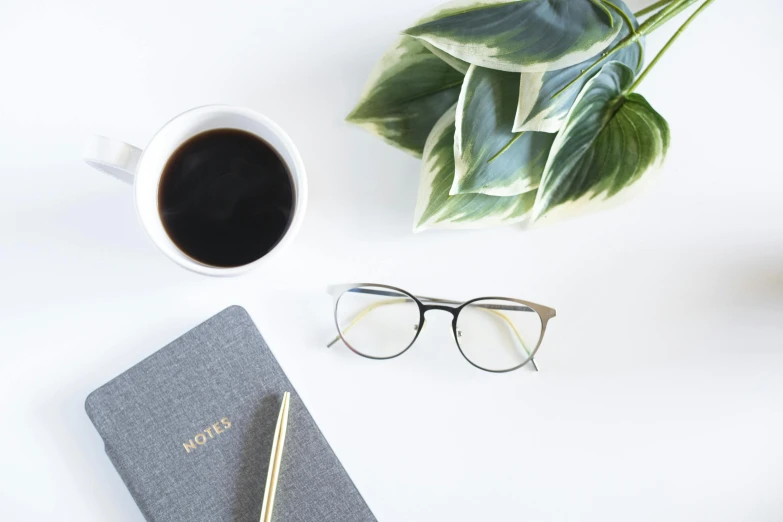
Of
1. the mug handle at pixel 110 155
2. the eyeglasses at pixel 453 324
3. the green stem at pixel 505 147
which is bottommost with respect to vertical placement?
the eyeglasses at pixel 453 324

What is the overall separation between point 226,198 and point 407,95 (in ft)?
0.61

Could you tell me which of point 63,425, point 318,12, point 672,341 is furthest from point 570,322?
point 63,425

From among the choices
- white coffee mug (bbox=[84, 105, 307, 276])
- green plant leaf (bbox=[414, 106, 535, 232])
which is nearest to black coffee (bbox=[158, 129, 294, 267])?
white coffee mug (bbox=[84, 105, 307, 276])

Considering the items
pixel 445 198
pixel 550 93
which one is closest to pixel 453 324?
pixel 445 198

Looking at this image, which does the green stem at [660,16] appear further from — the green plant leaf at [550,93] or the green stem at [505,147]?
the green stem at [505,147]

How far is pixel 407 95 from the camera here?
1.78 feet

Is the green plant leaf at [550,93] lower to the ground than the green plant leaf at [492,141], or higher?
higher

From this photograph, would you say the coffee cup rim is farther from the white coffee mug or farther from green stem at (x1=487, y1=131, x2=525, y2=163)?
green stem at (x1=487, y1=131, x2=525, y2=163)

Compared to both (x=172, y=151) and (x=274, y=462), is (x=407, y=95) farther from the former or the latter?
(x=274, y=462)

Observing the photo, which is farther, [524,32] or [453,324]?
[453,324]

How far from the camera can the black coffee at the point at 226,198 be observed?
0.50 metres

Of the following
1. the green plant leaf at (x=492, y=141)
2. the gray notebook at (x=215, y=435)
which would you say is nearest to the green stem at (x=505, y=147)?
the green plant leaf at (x=492, y=141)

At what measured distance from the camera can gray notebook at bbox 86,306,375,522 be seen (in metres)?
0.55

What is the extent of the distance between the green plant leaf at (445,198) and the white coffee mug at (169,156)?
113 mm
